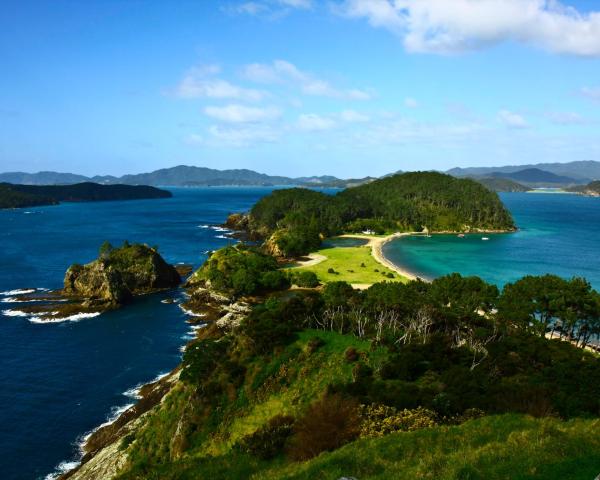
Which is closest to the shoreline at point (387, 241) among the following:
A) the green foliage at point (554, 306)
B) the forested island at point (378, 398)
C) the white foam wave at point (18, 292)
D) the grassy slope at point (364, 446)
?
the green foliage at point (554, 306)

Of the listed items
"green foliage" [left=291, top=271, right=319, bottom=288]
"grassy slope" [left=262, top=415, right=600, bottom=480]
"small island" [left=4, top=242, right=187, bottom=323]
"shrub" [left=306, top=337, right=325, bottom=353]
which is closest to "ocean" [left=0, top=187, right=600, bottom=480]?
"small island" [left=4, top=242, right=187, bottom=323]

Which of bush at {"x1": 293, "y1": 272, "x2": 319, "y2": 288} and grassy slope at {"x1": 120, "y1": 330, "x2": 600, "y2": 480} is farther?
bush at {"x1": 293, "y1": 272, "x2": 319, "y2": 288}

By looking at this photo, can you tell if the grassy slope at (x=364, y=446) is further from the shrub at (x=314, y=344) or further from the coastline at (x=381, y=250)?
the coastline at (x=381, y=250)

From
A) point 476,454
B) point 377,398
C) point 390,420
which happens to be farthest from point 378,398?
point 476,454

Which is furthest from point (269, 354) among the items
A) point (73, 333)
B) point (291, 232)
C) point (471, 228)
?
point (471, 228)

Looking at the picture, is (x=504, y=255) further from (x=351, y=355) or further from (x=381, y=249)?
(x=351, y=355)

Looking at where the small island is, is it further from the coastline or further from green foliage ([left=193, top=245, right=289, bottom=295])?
the coastline
